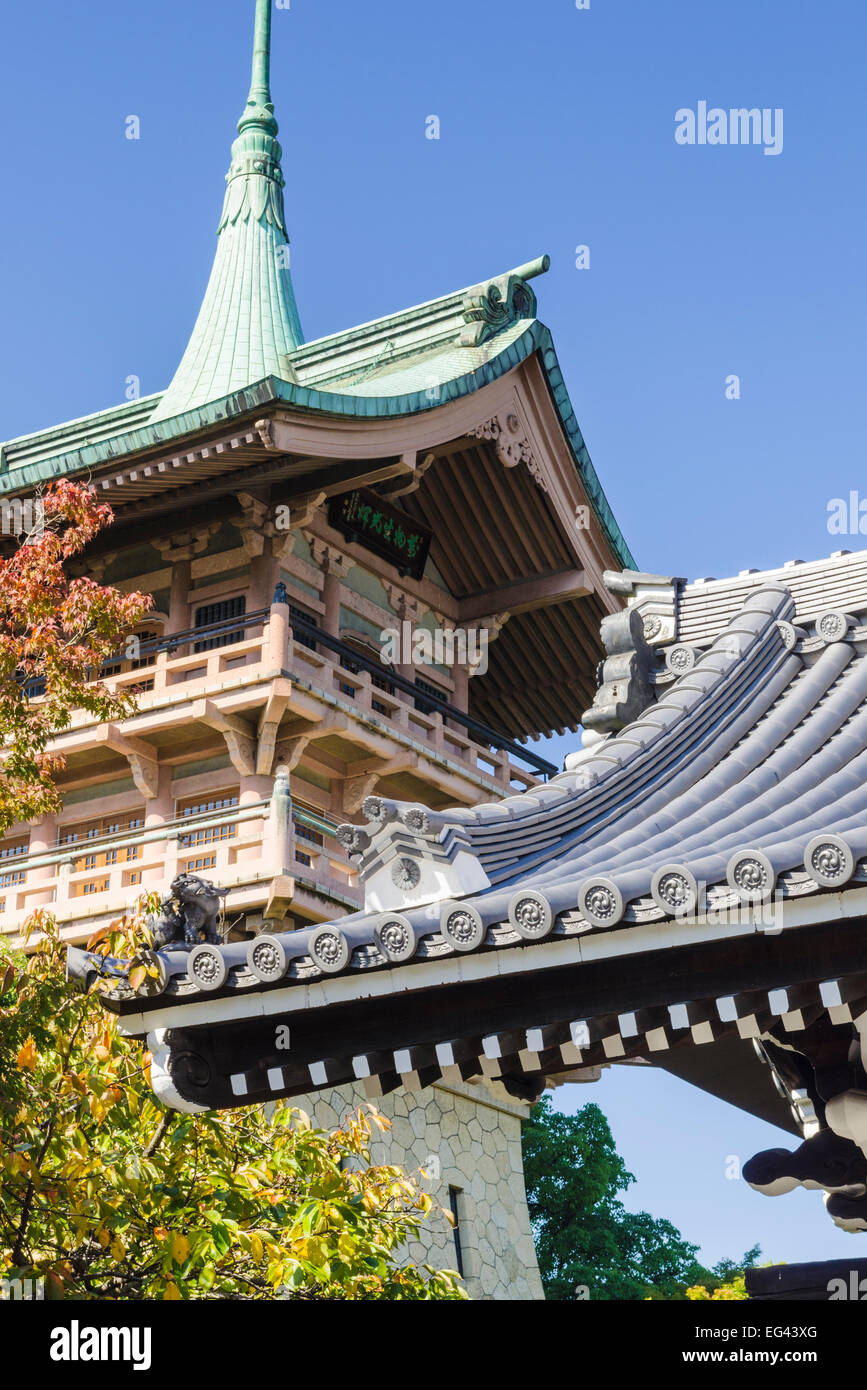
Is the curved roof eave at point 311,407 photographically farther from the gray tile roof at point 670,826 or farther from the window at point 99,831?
the gray tile roof at point 670,826

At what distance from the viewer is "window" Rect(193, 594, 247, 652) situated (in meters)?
19.2

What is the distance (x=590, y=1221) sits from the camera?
1078 inches

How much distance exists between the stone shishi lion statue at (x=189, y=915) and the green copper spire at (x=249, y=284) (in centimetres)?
1508

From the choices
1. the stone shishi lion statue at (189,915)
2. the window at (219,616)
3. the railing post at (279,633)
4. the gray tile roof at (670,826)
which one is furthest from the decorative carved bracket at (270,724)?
the stone shishi lion statue at (189,915)

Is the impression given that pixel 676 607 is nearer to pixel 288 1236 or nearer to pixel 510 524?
pixel 288 1236

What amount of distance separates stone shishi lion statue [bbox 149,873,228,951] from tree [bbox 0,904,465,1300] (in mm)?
190

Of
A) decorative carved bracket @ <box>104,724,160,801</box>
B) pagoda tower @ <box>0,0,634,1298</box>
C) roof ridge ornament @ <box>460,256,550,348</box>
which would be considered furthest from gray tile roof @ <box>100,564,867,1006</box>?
roof ridge ornament @ <box>460,256,550,348</box>

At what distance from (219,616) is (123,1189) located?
11840 millimetres

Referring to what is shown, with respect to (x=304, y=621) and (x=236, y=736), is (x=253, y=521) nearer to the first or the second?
(x=304, y=621)

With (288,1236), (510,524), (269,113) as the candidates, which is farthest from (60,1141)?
(269,113)

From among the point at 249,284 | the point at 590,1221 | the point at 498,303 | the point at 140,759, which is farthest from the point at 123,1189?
the point at 590,1221

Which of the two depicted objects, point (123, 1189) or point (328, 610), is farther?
point (328, 610)

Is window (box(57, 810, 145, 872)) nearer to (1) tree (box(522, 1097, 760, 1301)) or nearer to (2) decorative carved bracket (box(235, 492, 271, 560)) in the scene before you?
(2) decorative carved bracket (box(235, 492, 271, 560))
